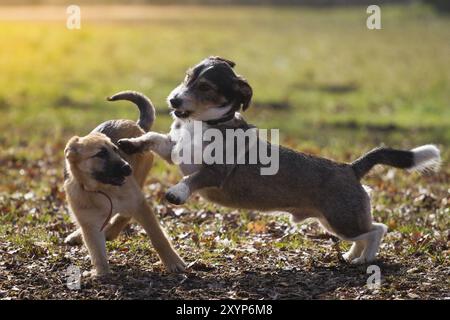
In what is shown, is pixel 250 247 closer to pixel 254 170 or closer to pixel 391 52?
pixel 254 170

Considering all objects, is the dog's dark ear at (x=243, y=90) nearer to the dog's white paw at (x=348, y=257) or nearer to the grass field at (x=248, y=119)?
the grass field at (x=248, y=119)

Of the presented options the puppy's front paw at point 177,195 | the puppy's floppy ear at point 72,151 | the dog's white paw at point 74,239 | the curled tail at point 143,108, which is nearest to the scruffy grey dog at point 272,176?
the puppy's front paw at point 177,195

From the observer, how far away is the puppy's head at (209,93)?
6.54 meters

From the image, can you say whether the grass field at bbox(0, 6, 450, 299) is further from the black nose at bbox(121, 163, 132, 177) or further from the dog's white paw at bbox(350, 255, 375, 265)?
the black nose at bbox(121, 163, 132, 177)

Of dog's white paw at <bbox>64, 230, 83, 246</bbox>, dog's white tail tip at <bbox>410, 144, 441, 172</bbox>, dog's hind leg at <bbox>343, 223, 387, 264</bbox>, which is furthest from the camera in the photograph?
dog's white paw at <bbox>64, 230, 83, 246</bbox>

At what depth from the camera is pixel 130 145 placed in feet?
21.8

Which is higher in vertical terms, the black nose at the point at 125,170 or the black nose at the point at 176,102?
the black nose at the point at 176,102

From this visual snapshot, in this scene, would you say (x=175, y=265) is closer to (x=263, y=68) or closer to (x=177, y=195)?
(x=177, y=195)

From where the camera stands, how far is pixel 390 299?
5.81 m

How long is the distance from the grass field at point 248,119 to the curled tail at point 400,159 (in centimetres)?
76

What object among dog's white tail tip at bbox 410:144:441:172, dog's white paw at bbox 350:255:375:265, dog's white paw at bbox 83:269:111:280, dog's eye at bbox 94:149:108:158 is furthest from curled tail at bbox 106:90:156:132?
dog's white tail tip at bbox 410:144:441:172

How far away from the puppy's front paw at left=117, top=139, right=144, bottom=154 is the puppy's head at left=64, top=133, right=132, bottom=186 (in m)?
0.32

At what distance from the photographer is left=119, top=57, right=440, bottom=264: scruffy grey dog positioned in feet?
21.5

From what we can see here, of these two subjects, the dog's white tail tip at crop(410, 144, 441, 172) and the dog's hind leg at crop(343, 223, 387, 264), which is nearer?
the dog's hind leg at crop(343, 223, 387, 264)
